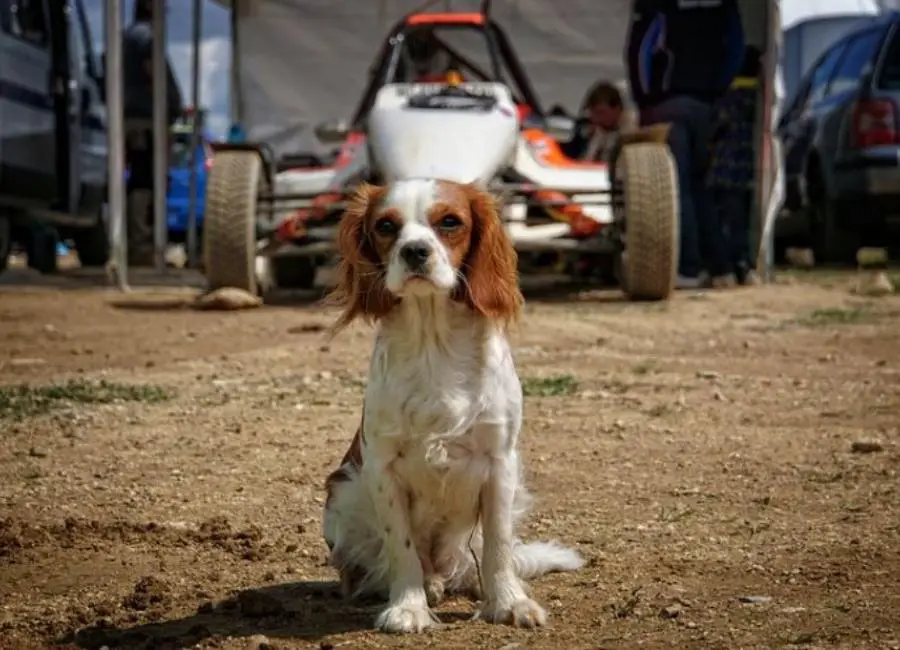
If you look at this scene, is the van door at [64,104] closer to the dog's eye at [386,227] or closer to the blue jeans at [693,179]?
the blue jeans at [693,179]

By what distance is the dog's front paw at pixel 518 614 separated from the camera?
383 cm

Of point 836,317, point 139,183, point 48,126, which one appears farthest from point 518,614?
point 139,183

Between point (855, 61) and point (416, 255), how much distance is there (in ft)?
41.6

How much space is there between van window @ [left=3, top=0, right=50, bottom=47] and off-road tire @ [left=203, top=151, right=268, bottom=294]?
2533 mm

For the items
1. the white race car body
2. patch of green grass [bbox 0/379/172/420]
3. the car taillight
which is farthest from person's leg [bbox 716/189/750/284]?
patch of green grass [bbox 0/379/172/420]

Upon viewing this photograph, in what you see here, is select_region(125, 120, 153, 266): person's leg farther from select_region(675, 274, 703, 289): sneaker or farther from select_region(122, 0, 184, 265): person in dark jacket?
select_region(675, 274, 703, 289): sneaker

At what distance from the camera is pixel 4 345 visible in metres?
9.42

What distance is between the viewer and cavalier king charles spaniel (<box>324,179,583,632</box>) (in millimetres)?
3869

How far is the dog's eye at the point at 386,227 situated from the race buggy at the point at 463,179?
20.7 feet

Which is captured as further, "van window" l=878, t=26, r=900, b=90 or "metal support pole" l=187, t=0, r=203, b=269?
"metal support pole" l=187, t=0, r=203, b=269

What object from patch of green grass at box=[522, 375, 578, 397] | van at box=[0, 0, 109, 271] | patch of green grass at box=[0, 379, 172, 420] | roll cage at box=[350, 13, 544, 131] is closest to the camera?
patch of green grass at box=[0, 379, 172, 420]

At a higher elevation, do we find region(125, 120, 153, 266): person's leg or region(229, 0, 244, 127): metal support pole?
region(229, 0, 244, 127): metal support pole

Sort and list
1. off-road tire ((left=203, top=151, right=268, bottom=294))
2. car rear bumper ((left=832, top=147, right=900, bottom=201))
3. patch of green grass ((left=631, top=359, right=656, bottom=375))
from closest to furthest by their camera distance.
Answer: patch of green grass ((left=631, top=359, right=656, bottom=375)) < off-road tire ((left=203, top=151, right=268, bottom=294)) < car rear bumper ((left=832, top=147, right=900, bottom=201))

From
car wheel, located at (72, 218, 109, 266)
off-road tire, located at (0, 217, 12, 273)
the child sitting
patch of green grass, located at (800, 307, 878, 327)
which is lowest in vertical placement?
car wheel, located at (72, 218, 109, 266)
